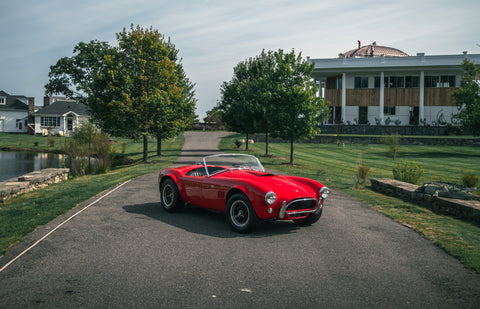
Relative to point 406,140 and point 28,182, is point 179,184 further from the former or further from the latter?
point 406,140

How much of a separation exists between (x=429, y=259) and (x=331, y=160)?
2047 cm

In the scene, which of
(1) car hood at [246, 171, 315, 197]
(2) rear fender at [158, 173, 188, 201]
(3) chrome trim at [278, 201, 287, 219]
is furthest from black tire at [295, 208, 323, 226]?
(2) rear fender at [158, 173, 188, 201]

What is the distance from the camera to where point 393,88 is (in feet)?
150

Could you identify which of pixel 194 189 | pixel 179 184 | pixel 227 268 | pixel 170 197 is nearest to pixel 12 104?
pixel 170 197

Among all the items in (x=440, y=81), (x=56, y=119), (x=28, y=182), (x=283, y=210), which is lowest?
(x=28, y=182)

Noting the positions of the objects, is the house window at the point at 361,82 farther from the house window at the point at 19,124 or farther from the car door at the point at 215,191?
the house window at the point at 19,124

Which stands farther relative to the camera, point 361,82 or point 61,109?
point 61,109

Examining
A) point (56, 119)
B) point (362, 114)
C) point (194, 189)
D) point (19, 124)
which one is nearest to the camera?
point (194, 189)

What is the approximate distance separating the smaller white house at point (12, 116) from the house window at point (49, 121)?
684 centimetres

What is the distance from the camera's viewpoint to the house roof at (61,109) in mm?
62684

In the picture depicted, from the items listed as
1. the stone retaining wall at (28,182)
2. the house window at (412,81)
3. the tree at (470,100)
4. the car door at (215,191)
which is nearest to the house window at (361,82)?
the house window at (412,81)

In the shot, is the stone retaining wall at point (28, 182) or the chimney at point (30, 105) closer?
the stone retaining wall at point (28, 182)

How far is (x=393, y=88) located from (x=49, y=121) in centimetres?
5393

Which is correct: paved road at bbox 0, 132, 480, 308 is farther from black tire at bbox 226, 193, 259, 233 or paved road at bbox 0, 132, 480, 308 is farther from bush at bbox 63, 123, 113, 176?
bush at bbox 63, 123, 113, 176
